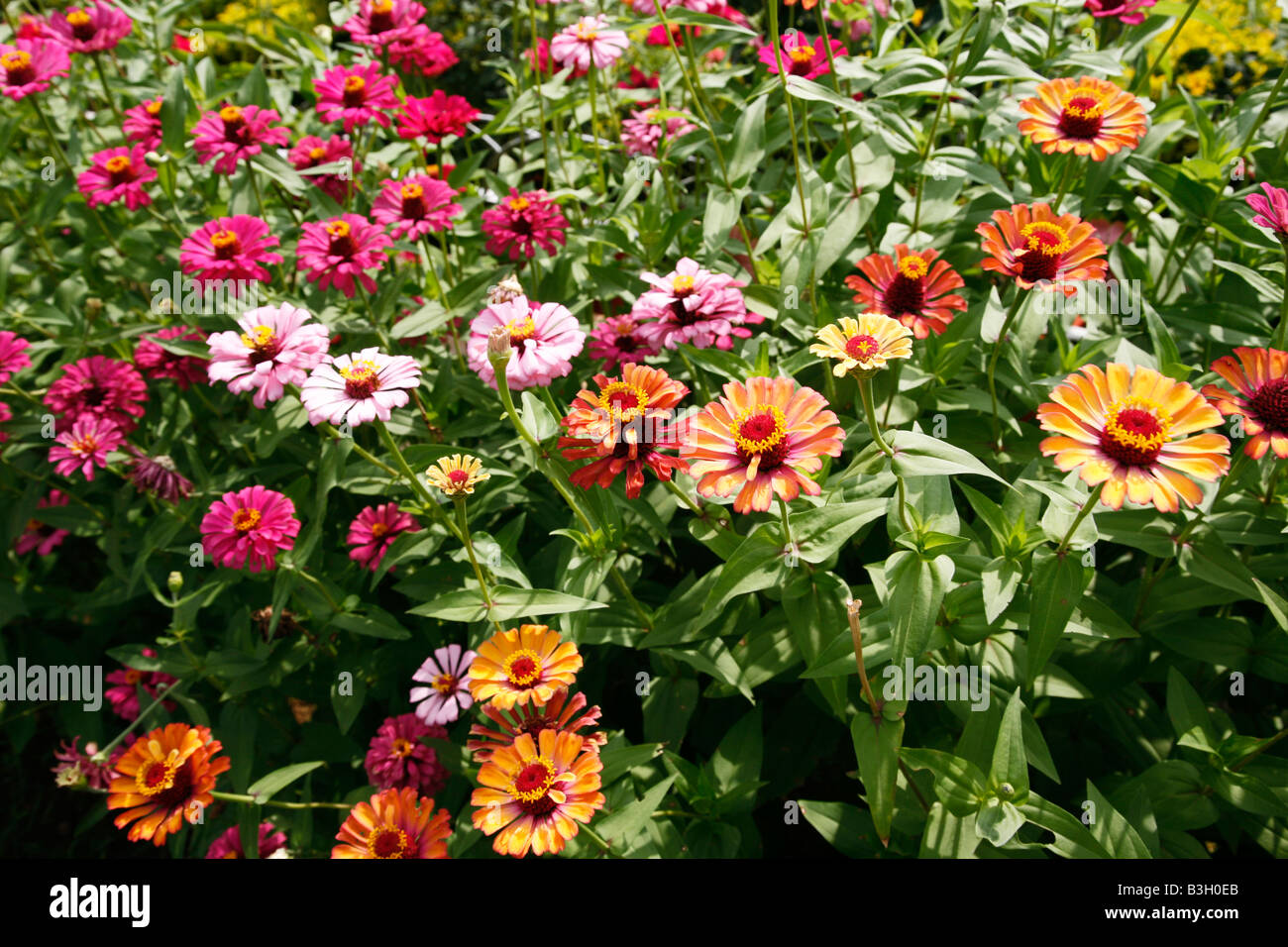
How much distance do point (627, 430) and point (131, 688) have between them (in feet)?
6.37

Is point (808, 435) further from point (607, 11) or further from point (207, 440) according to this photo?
point (607, 11)

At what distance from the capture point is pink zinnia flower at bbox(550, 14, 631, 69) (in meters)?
2.49

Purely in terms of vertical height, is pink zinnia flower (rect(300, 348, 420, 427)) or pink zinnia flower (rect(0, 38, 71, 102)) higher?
pink zinnia flower (rect(0, 38, 71, 102))

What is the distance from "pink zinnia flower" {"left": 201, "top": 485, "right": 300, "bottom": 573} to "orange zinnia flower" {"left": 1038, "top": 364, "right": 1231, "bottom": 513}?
1.59 m

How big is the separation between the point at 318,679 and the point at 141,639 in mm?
945

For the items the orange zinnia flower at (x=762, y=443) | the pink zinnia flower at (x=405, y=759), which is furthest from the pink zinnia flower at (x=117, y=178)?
the orange zinnia flower at (x=762, y=443)

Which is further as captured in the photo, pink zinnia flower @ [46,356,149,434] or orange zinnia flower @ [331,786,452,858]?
pink zinnia flower @ [46,356,149,434]

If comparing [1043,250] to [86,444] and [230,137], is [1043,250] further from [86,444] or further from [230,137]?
[86,444]

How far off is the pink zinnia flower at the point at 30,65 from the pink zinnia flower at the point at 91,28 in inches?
2.0

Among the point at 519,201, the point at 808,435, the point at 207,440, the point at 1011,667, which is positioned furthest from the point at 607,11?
the point at 1011,667

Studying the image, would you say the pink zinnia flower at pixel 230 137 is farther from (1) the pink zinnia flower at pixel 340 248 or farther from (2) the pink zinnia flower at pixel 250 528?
(2) the pink zinnia flower at pixel 250 528

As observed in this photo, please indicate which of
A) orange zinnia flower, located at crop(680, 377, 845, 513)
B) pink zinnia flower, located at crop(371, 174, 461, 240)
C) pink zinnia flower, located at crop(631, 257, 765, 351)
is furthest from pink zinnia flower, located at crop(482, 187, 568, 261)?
orange zinnia flower, located at crop(680, 377, 845, 513)

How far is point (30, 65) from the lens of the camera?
2.62 metres

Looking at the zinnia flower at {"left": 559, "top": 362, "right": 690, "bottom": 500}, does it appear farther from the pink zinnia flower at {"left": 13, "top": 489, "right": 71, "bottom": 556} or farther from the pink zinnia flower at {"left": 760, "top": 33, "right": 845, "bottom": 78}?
the pink zinnia flower at {"left": 13, "top": 489, "right": 71, "bottom": 556}
